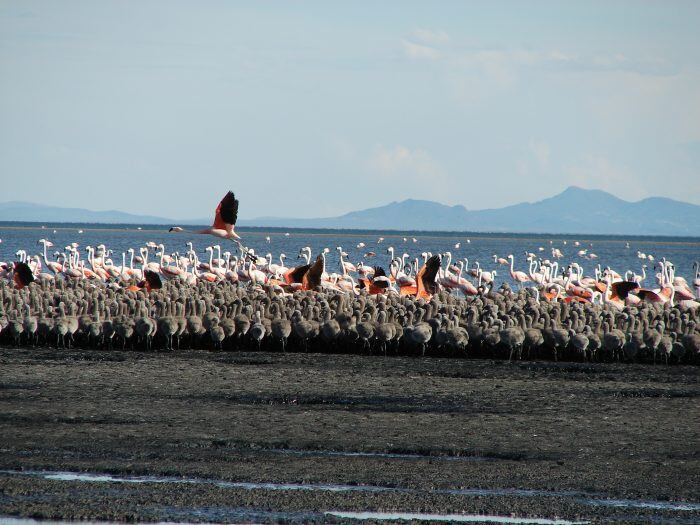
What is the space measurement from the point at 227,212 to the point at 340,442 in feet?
23.1

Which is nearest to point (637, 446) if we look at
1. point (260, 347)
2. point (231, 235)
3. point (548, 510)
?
point (548, 510)

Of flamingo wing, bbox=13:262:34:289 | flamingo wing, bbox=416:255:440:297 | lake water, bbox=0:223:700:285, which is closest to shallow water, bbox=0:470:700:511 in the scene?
flamingo wing, bbox=416:255:440:297

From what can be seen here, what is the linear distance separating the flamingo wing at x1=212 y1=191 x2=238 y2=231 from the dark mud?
2188 mm

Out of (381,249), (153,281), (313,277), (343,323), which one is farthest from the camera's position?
(381,249)

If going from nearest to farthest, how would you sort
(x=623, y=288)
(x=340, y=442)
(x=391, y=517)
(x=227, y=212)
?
(x=391, y=517), (x=340, y=442), (x=227, y=212), (x=623, y=288)

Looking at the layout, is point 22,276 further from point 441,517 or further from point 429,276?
point 441,517

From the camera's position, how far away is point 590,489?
9477 millimetres

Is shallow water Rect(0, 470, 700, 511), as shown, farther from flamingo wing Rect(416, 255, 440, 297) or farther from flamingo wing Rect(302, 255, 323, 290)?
flamingo wing Rect(302, 255, 323, 290)

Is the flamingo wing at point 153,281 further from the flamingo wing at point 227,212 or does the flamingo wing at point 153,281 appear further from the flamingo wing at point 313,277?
the flamingo wing at point 227,212

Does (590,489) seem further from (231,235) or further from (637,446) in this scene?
(231,235)

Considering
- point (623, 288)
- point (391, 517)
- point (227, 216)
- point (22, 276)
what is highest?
point (227, 216)

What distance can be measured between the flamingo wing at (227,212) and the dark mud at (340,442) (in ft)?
7.18

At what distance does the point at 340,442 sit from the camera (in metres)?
11.1

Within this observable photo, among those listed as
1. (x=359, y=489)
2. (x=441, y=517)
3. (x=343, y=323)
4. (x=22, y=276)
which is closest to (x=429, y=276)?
(x=343, y=323)
